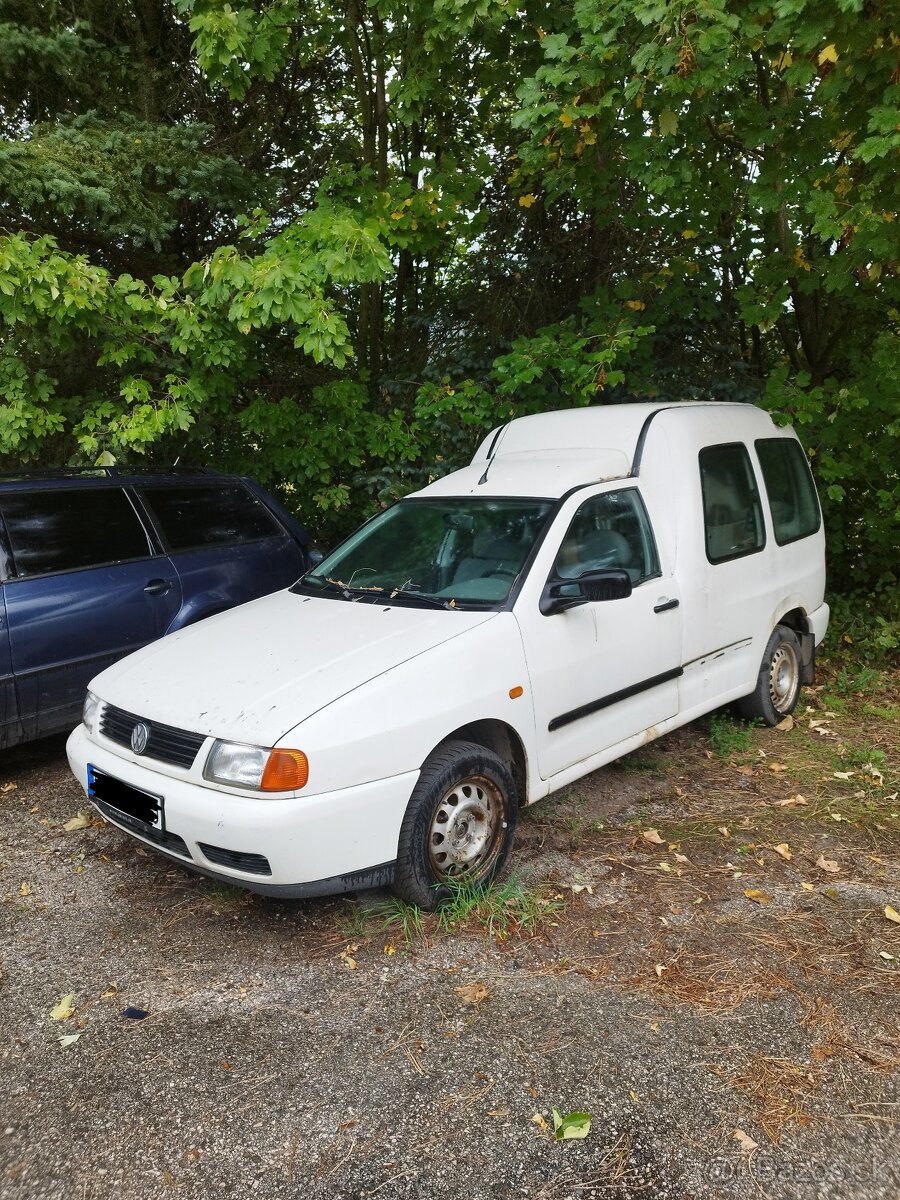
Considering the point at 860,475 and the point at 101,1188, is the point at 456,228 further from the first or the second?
the point at 101,1188

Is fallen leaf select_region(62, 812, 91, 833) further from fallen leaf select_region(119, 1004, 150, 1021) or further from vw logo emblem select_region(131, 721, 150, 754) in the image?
fallen leaf select_region(119, 1004, 150, 1021)

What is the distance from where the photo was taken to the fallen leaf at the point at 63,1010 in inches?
115

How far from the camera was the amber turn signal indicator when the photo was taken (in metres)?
2.94

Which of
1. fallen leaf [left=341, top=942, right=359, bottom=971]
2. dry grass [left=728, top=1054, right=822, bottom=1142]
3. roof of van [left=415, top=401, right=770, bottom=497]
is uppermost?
roof of van [left=415, top=401, right=770, bottom=497]

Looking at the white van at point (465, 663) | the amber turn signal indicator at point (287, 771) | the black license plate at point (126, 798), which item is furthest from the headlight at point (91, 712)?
the amber turn signal indicator at point (287, 771)

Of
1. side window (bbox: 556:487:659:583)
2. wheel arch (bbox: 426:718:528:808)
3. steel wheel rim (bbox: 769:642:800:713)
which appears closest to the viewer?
wheel arch (bbox: 426:718:528:808)

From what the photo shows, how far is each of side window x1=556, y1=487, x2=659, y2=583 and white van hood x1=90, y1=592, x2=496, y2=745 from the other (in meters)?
0.65

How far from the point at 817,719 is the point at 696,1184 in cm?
412

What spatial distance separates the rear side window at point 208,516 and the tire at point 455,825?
9.68 ft

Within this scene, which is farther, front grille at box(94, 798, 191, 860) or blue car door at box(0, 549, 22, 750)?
blue car door at box(0, 549, 22, 750)

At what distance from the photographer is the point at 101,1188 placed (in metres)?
2.23

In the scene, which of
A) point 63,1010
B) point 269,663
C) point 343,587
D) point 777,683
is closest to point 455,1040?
point 63,1010

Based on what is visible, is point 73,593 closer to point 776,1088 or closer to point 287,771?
point 287,771

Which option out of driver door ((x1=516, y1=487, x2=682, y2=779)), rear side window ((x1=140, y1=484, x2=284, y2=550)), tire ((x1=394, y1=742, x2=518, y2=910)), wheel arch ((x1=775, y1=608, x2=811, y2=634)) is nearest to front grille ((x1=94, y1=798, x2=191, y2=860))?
tire ((x1=394, y1=742, x2=518, y2=910))
